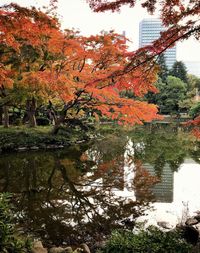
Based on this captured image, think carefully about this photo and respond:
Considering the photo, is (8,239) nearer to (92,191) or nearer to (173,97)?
(92,191)

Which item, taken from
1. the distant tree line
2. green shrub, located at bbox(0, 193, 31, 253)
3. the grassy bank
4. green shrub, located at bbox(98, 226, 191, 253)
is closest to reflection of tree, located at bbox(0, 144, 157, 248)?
green shrub, located at bbox(98, 226, 191, 253)

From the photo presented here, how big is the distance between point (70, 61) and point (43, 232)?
1202 centimetres

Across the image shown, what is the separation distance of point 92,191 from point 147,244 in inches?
188

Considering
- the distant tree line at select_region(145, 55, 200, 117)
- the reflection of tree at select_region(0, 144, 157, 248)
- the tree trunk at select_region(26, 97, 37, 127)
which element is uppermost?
the distant tree line at select_region(145, 55, 200, 117)

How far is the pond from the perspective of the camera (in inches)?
275

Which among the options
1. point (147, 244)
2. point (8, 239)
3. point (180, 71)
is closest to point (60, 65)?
point (147, 244)

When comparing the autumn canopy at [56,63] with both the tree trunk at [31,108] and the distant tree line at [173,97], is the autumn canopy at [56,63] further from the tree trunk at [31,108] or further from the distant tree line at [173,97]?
the distant tree line at [173,97]

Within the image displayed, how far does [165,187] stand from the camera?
1046cm

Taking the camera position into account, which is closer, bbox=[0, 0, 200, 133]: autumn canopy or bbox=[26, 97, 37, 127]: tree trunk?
bbox=[0, 0, 200, 133]: autumn canopy

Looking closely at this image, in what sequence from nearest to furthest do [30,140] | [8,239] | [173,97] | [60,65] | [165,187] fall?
[8,239] < [165,187] < [60,65] < [30,140] < [173,97]

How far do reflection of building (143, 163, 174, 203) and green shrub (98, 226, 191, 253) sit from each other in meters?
3.90

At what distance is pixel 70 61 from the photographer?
55.7 ft

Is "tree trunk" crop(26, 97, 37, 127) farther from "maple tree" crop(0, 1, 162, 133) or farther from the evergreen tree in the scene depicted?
the evergreen tree

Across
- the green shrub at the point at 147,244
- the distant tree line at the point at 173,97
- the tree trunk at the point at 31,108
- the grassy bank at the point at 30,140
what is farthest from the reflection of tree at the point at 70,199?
the distant tree line at the point at 173,97
